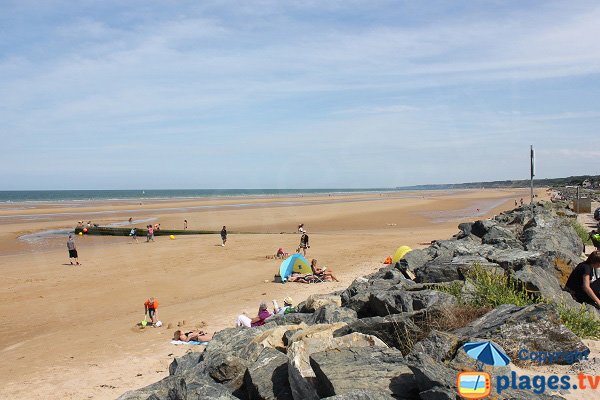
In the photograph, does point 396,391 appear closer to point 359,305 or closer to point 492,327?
point 492,327

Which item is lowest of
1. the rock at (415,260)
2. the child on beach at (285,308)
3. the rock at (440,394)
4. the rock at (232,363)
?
the child on beach at (285,308)

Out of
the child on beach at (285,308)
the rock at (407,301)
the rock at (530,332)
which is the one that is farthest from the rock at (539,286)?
the child on beach at (285,308)

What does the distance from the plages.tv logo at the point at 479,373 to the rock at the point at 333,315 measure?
3292mm

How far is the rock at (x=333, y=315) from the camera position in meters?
8.48

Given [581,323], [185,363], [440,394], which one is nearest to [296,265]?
[185,363]

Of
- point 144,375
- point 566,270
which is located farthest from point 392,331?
point 566,270

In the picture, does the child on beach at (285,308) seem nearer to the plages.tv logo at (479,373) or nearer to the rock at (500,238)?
the rock at (500,238)

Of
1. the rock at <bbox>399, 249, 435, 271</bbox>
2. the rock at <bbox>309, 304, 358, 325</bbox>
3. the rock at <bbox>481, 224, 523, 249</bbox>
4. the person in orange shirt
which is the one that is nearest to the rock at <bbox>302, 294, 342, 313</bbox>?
the rock at <bbox>309, 304, 358, 325</bbox>

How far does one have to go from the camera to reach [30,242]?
35.1 metres

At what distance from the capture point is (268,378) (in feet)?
19.2

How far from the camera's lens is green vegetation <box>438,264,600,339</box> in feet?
22.0

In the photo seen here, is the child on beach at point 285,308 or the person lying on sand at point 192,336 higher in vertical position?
the child on beach at point 285,308

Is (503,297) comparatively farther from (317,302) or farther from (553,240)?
(553,240)

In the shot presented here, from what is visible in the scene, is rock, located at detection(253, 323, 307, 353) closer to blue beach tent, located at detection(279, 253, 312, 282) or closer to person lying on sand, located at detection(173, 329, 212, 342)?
person lying on sand, located at detection(173, 329, 212, 342)
